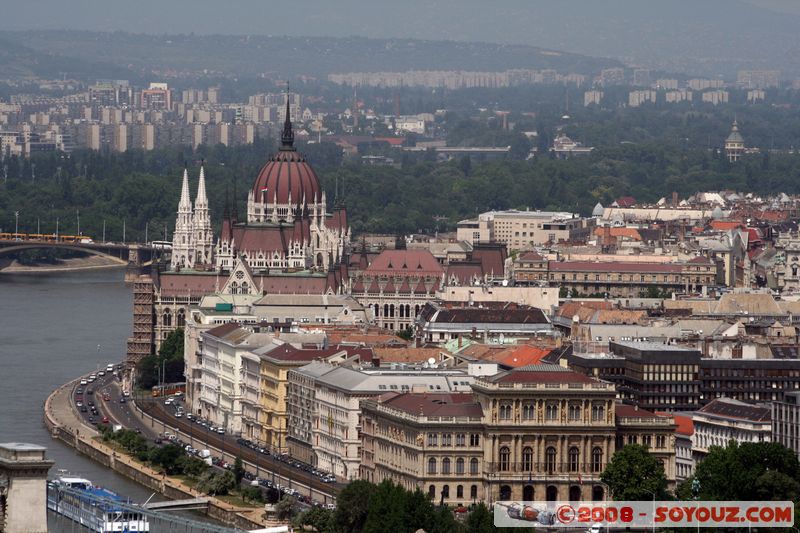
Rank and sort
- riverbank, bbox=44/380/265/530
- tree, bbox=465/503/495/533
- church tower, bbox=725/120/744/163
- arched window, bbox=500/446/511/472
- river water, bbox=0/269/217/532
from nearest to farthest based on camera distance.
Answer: tree, bbox=465/503/495/533
arched window, bbox=500/446/511/472
riverbank, bbox=44/380/265/530
river water, bbox=0/269/217/532
church tower, bbox=725/120/744/163

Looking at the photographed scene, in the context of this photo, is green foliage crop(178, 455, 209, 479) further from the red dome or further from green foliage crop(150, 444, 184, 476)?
the red dome

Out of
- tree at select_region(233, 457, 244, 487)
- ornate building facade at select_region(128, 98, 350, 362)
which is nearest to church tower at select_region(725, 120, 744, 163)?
ornate building facade at select_region(128, 98, 350, 362)

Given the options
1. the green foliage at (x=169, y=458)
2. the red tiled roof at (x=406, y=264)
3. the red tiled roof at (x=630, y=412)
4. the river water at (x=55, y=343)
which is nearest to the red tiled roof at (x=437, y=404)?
the red tiled roof at (x=630, y=412)

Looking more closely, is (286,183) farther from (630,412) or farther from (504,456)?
(504,456)

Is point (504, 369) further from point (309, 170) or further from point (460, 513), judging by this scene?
point (309, 170)

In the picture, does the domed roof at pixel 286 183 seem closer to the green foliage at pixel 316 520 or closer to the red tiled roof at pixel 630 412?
the red tiled roof at pixel 630 412

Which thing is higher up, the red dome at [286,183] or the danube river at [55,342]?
the red dome at [286,183]

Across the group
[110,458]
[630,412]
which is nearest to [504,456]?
[630,412]
